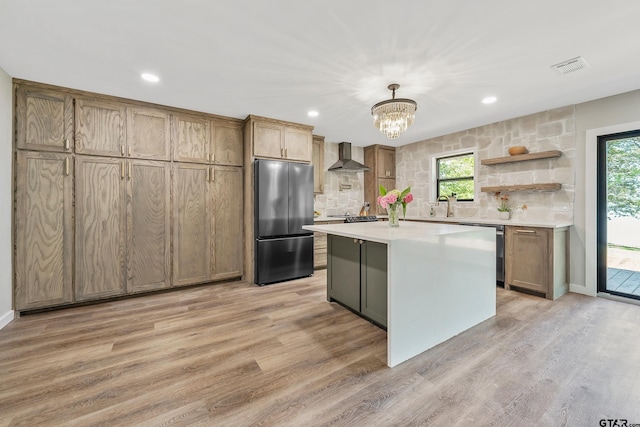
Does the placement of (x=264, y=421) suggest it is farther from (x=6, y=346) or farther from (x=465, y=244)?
(x=6, y=346)

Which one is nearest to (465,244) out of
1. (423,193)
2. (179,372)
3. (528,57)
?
(528,57)

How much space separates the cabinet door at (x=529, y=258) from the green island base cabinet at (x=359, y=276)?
7.45 feet

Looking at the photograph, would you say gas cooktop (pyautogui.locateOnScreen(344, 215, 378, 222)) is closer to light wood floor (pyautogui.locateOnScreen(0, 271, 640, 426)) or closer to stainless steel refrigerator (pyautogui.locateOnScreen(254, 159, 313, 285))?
stainless steel refrigerator (pyautogui.locateOnScreen(254, 159, 313, 285))

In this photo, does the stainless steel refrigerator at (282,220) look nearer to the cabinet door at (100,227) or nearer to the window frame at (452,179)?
the cabinet door at (100,227)

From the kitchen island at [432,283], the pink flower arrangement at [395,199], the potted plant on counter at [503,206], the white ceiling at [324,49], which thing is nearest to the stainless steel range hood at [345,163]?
the white ceiling at [324,49]

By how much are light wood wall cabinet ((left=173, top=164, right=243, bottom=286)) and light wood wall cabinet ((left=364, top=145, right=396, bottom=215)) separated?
2.81m

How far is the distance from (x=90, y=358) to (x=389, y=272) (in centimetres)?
229

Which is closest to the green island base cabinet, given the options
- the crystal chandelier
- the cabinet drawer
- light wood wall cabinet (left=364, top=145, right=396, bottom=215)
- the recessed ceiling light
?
the crystal chandelier

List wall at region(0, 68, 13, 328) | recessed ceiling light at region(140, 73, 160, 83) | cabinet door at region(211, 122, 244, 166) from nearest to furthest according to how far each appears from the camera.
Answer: wall at region(0, 68, 13, 328), recessed ceiling light at region(140, 73, 160, 83), cabinet door at region(211, 122, 244, 166)

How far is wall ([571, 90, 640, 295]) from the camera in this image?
10.2 ft

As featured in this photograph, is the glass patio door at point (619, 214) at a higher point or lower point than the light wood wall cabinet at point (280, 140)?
lower

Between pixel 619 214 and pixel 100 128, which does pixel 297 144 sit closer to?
pixel 100 128

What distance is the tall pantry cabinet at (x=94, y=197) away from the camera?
271cm

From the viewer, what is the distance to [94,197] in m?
3.02
